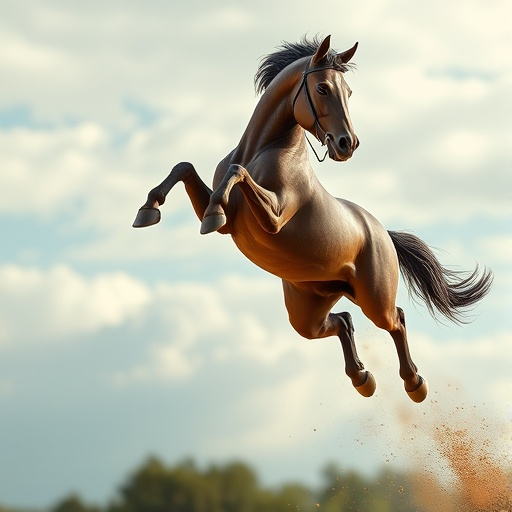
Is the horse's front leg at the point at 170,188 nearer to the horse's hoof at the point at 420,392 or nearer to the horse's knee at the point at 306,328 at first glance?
the horse's knee at the point at 306,328

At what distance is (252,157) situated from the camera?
800cm

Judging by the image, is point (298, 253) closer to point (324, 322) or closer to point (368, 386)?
point (324, 322)

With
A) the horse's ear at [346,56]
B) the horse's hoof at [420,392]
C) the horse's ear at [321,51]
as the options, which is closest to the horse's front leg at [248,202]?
the horse's ear at [321,51]

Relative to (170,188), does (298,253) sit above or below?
below

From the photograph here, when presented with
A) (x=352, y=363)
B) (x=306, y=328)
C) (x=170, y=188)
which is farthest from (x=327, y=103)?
(x=352, y=363)

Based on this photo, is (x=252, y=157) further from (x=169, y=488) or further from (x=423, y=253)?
(x=169, y=488)

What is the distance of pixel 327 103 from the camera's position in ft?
24.6

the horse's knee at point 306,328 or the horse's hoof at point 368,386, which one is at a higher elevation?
the horse's knee at point 306,328

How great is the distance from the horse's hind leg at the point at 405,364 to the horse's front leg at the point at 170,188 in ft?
7.10

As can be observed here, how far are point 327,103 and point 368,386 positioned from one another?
2.82 m

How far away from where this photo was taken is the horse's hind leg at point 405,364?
30.3 ft

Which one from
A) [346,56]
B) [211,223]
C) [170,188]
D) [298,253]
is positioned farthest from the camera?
[298,253]

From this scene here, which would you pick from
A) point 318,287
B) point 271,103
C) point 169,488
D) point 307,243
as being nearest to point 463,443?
point 318,287

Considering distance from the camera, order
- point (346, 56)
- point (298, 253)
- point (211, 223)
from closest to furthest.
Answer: point (211, 223) → point (346, 56) → point (298, 253)
